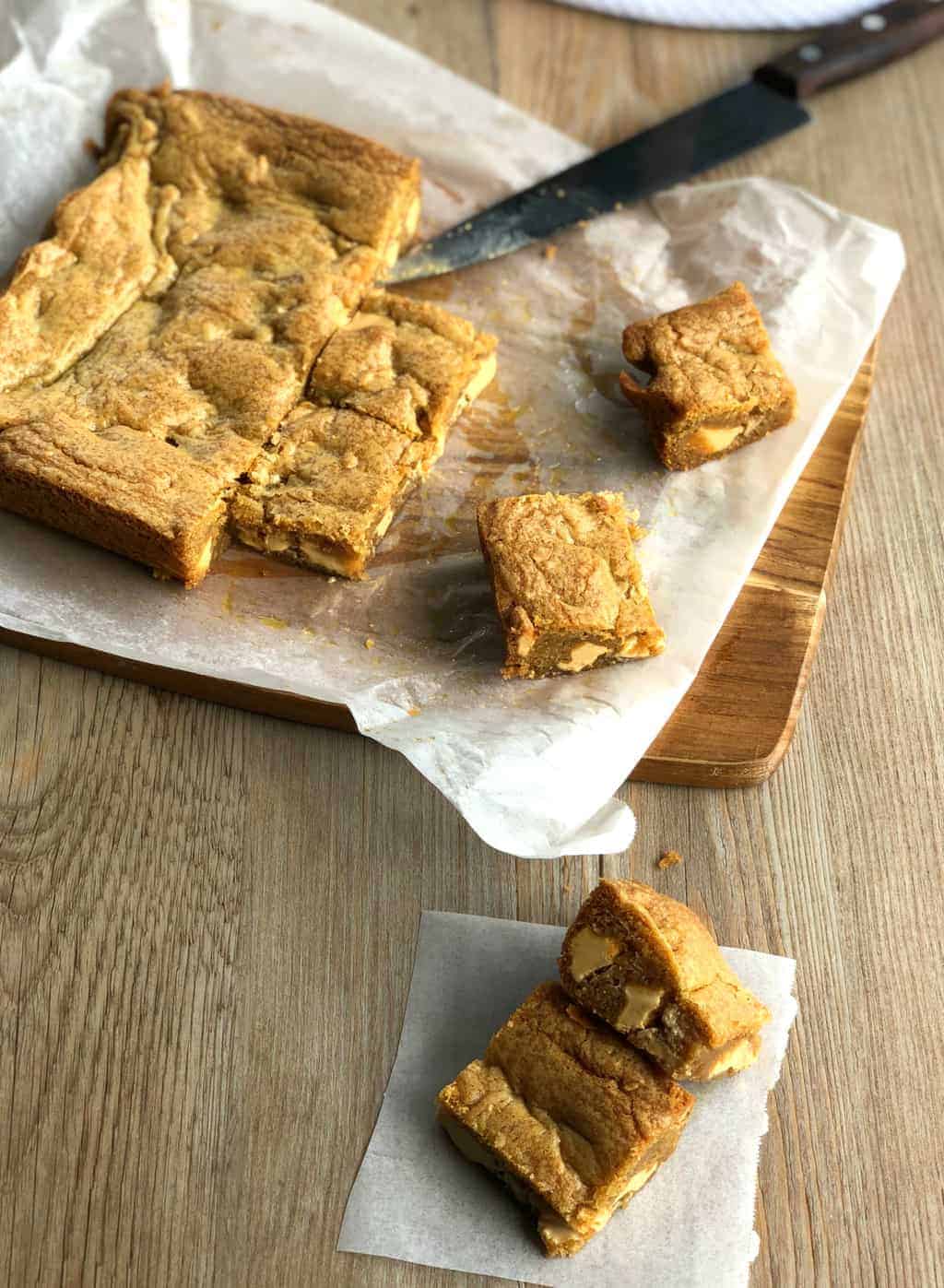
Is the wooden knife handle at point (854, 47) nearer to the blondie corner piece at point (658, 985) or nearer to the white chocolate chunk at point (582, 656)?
the white chocolate chunk at point (582, 656)

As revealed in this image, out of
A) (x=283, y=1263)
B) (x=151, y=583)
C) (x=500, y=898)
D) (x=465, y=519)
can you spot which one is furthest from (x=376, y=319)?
(x=283, y=1263)

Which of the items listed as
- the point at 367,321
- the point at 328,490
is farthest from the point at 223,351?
the point at 328,490

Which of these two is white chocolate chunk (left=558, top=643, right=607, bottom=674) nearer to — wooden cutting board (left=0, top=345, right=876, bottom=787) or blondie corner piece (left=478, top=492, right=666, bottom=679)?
blondie corner piece (left=478, top=492, right=666, bottom=679)

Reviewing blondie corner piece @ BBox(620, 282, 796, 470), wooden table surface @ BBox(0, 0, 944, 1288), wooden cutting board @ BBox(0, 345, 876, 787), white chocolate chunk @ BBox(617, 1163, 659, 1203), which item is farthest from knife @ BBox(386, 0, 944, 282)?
white chocolate chunk @ BBox(617, 1163, 659, 1203)

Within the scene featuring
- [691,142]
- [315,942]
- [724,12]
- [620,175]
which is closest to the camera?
[315,942]

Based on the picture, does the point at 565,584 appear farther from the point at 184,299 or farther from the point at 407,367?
the point at 184,299

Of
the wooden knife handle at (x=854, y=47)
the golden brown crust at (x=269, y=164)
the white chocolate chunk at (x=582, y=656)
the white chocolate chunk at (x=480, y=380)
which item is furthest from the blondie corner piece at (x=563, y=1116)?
the wooden knife handle at (x=854, y=47)

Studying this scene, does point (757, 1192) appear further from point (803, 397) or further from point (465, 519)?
point (803, 397)
